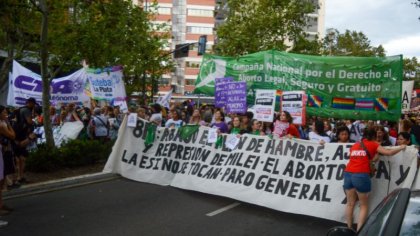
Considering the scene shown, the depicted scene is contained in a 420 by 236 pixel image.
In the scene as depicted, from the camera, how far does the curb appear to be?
842 cm

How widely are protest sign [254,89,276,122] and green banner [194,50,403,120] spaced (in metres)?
1.57

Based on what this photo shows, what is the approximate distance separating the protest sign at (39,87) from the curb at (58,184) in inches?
149

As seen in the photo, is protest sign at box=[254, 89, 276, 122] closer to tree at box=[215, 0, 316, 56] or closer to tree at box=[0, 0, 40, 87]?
tree at box=[0, 0, 40, 87]

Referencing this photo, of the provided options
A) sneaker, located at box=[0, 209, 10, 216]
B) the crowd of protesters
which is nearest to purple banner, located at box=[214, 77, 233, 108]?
the crowd of protesters

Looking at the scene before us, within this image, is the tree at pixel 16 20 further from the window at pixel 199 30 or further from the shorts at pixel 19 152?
the window at pixel 199 30

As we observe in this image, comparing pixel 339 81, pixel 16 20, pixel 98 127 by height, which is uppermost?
pixel 16 20

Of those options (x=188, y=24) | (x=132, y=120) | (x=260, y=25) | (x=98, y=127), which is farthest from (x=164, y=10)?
(x=132, y=120)

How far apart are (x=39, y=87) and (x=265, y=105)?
7.29 meters

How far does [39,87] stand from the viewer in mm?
12984

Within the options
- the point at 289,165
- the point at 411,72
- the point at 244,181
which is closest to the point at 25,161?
the point at 244,181

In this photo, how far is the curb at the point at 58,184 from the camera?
332 inches

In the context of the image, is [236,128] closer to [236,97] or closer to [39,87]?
[236,97]

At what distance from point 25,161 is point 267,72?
6.06m

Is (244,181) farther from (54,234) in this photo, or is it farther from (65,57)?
(65,57)
